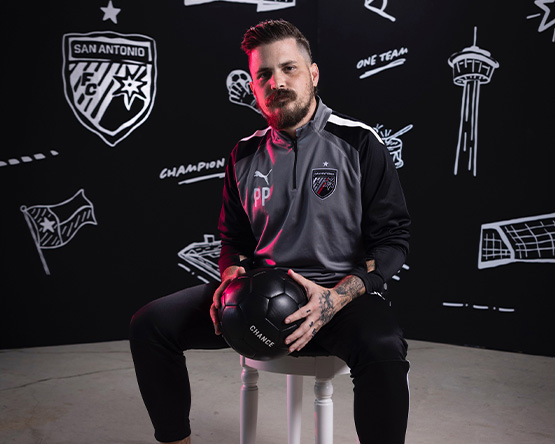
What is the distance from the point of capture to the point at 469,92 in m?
3.43

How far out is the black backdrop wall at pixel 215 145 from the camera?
3.32 metres

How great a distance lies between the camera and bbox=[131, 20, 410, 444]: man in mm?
1729

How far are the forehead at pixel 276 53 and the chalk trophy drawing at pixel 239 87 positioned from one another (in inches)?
73.7

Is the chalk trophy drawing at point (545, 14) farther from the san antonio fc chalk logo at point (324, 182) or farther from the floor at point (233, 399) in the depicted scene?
the san antonio fc chalk logo at point (324, 182)

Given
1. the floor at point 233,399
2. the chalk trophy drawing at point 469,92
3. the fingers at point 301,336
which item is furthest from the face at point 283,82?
the chalk trophy drawing at point 469,92

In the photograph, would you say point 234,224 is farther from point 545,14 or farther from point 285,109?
point 545,14

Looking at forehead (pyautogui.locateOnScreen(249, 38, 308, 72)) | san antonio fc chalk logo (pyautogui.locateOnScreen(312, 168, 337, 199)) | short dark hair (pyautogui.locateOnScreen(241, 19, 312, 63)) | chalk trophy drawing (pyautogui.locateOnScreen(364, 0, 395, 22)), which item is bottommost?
san antonio fc chalk logo (pyautogui.locateOnScreen(312, 168, 337, 199))

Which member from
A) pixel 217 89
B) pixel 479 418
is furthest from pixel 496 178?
pixel 217 89

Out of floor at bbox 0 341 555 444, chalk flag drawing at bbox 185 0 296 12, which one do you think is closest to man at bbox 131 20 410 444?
floor at bbox 0 341 555 444

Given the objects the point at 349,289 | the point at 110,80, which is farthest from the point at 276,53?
the point at 110,80

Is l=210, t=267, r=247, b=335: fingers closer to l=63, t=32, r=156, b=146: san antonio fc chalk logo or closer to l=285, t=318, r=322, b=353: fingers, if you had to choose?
l=285, t=318, r=322, b=353: fingers

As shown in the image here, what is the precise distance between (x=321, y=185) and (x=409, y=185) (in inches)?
72.6

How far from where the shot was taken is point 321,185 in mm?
1871

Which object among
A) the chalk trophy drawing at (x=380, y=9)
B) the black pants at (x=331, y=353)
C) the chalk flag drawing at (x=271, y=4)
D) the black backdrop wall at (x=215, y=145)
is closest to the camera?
the black pants at (x=331, y=353)
